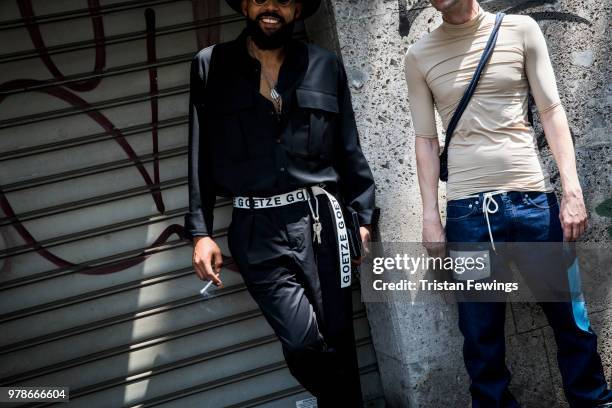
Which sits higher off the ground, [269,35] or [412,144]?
[269,35]

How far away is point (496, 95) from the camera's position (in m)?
3.47

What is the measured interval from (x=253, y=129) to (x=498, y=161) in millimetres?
1125

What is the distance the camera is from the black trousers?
141 inches

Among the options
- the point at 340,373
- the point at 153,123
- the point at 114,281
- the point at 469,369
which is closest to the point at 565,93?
the point at 469,369

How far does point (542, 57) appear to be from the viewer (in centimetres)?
344

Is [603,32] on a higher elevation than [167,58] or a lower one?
lower

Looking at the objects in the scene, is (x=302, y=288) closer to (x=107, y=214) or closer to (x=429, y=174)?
(x=429, y=174)

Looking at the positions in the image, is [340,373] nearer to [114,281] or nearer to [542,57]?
[114,281]

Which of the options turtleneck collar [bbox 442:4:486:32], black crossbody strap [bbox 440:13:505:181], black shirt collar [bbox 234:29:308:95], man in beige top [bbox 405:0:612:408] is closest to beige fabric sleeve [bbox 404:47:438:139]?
man in beige top [bbox 405:0:612:408]

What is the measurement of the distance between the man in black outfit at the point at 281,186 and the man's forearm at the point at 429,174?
1.18ft

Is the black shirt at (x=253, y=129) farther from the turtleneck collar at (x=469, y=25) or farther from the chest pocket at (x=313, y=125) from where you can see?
the turtleneck collar at (x=469, y=25)

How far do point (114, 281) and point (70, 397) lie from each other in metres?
0.67

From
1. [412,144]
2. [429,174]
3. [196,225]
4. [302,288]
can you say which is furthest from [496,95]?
[196,225]

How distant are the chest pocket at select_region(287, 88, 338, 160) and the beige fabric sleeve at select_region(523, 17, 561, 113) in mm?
918
